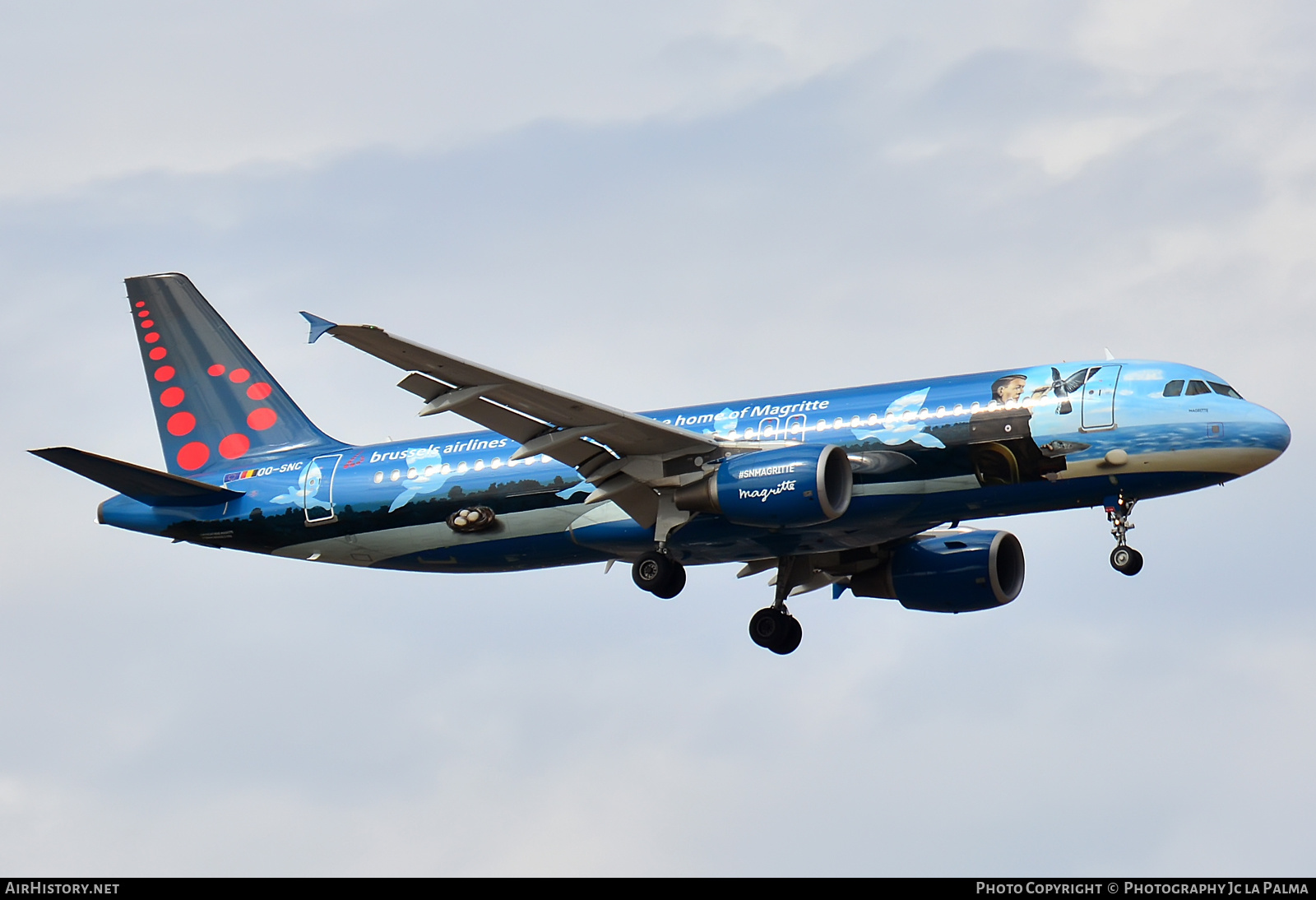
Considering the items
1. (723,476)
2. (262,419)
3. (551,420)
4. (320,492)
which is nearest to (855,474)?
(723,476)

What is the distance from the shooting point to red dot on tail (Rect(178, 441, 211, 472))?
44.3 meters

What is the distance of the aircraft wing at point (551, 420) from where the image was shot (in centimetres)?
3234

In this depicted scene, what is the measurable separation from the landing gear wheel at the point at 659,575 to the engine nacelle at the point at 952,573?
20.7ft

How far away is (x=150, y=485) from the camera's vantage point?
41.2 meters

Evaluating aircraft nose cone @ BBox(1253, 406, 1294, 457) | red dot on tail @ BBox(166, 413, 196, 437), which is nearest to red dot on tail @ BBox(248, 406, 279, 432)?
red dot on tail @ BBox(166, 413, 196, 437)

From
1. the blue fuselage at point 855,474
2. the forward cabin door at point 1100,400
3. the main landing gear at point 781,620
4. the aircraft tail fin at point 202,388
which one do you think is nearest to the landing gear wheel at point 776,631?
the main landing gear at point 781,620

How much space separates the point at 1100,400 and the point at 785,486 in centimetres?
630

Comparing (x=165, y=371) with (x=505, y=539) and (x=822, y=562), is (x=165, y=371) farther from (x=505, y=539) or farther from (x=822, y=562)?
(x=822, y=562)

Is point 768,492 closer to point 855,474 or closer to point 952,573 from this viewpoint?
point 855,474

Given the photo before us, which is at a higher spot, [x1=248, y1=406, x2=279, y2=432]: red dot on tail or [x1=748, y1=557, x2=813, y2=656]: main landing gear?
[x1=248, y1=406, x2=279, y2=432]: red dot on tail

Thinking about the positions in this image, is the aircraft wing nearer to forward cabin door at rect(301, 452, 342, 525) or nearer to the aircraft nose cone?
forward cabin door at rect(301, 452, 342, 525)

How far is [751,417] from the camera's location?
3753cm

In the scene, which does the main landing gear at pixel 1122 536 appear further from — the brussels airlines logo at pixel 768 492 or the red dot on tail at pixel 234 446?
the red dot on tail at pixel 234 446

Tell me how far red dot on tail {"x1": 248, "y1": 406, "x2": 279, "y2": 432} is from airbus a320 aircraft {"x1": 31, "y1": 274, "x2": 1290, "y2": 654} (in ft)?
0.19
